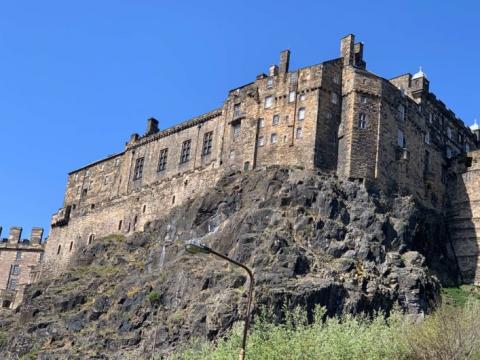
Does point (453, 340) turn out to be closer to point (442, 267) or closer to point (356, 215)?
point (356, 215)

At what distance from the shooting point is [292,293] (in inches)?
2156

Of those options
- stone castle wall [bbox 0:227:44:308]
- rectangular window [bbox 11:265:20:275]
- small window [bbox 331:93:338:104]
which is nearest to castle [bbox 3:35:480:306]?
small window [bbox 331:93:338:104]

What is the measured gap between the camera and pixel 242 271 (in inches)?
2307

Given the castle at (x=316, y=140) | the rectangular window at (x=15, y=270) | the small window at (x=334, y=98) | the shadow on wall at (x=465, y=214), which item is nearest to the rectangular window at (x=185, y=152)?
the castle at (x=316, y=140)

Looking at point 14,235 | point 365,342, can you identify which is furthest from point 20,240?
point 365,342

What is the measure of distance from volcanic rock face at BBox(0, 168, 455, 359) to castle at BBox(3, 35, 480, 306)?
94.7 inches

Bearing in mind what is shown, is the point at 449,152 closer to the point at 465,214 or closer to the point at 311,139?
the point at 465,214

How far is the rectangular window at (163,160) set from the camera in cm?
8044

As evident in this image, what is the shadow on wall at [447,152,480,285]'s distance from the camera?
229 ft

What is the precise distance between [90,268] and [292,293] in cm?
2789

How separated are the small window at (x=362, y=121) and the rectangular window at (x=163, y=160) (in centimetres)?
2134

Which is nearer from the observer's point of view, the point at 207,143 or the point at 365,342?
the point at 365,342

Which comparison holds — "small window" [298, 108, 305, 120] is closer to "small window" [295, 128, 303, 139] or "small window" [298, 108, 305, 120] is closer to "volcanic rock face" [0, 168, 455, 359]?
"small window" [295, 128, 303, 139]

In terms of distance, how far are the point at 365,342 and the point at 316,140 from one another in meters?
30.9
